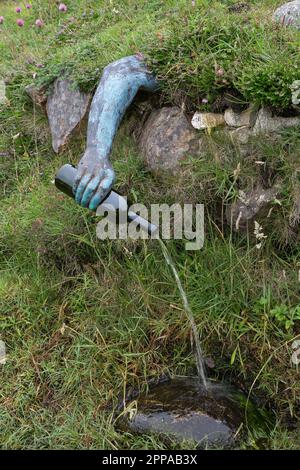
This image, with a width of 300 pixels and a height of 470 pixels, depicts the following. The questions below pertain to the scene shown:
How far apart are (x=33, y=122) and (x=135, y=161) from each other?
46.1 inches

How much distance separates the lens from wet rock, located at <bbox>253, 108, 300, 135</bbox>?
3.27 metres

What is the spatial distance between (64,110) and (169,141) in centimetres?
94

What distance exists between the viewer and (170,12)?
4246 mm

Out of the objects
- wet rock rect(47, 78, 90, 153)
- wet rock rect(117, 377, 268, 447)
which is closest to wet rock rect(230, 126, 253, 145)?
wet rock rect(47, 78, 90, 153)

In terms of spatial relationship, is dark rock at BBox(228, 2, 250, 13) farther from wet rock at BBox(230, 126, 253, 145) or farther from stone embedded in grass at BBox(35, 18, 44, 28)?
stone embedded in grass at BBox(35, 18, 44, 28)

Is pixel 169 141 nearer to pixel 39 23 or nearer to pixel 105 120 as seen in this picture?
pixel 105 120

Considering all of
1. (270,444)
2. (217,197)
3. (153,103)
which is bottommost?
(270,444)

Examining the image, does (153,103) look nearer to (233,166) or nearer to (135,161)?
(135,161)

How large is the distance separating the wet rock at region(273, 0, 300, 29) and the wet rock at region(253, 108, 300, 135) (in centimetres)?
66

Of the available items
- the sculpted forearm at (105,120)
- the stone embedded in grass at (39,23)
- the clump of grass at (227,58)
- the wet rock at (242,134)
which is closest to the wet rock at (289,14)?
the clump of grass at (227,58)

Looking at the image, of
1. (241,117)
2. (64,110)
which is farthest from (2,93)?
(241,117)

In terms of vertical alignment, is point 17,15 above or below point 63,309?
above

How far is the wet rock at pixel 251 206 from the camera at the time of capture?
3209mm

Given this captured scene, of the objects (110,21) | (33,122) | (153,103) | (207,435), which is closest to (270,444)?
(207,435)
